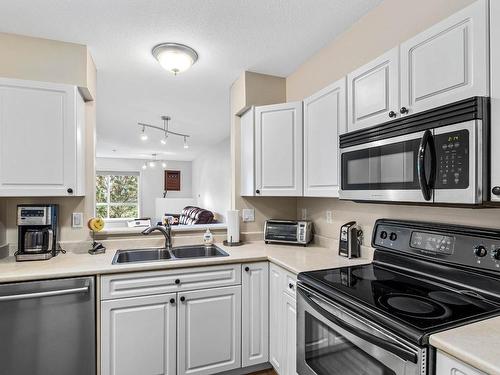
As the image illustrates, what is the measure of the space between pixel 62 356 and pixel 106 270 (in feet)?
1.68

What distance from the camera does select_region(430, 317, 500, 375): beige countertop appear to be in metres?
0.76

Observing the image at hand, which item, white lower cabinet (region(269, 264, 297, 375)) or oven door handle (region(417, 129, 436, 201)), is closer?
oven door handle (region(417, 129, 436, 201))

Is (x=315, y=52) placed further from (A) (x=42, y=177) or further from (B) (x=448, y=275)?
(A) (x=42, y=177)

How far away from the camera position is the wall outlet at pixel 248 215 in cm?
269

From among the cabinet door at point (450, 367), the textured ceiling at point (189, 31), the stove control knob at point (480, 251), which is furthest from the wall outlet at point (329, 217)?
the cabinet door at point (450, 367)

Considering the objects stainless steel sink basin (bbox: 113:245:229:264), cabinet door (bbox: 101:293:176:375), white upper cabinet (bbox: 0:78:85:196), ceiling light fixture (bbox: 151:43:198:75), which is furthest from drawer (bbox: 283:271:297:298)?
ceiling light fixture (bbox: 151:43:198:75)

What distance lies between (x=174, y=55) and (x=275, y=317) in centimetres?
201

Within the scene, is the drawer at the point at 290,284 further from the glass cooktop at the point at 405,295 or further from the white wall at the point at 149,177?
the white wall at the point at 149,177

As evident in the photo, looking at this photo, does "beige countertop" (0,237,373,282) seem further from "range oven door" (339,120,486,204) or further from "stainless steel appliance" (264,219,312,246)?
"range oven door" (339,120,486,204)

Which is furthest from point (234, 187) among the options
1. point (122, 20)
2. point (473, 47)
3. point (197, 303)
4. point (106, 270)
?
point (473, 47)

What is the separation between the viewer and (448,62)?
1150mm

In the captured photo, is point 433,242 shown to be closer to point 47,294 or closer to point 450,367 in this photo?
point 450,367

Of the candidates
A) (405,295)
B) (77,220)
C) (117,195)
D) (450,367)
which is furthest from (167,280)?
(117,195)

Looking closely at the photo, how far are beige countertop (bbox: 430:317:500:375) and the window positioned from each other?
27.7 ft
